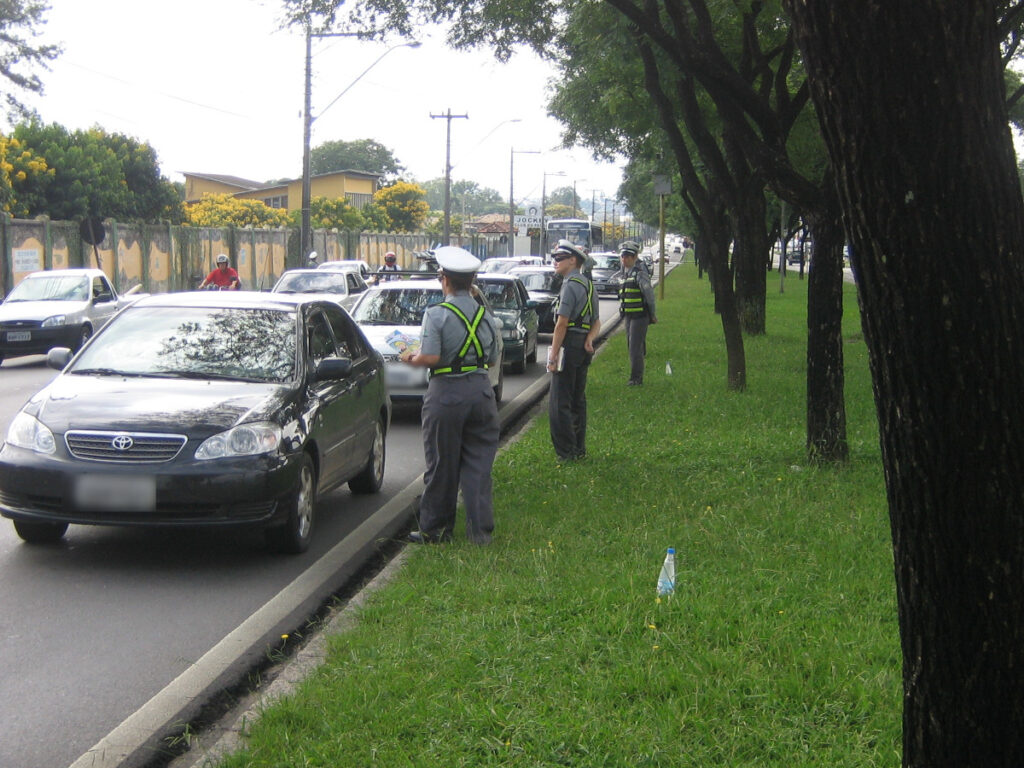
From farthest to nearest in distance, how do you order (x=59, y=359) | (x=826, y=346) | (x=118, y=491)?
(x=826, y=346) → (x=59, y=359) → (x=118, y=491)

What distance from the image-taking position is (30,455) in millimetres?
7020

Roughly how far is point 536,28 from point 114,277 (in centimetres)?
2370

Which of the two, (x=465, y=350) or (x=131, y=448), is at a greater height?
(x=465, y=350)

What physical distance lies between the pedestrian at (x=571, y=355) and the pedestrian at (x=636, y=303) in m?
5.40

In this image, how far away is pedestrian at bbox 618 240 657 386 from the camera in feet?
52.2

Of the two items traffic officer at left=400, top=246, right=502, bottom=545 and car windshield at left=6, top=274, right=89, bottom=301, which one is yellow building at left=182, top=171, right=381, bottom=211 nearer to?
car windshield at left=6, top=274, right=89, bottom=301

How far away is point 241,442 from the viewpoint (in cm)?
703

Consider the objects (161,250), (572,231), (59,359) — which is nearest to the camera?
(59,359)

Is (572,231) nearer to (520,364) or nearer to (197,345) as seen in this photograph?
(520,364)

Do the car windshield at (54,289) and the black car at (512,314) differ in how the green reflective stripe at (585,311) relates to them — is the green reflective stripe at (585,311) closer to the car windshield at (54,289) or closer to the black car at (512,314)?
the black car at (512,314)

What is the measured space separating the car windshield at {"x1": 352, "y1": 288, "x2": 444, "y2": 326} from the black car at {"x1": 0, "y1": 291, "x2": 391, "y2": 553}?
5.66 m

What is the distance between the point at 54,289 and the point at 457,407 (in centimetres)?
1586

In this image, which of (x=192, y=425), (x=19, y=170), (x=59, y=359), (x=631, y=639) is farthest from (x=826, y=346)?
(x=19, y=170)

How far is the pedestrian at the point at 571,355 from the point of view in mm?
10266
